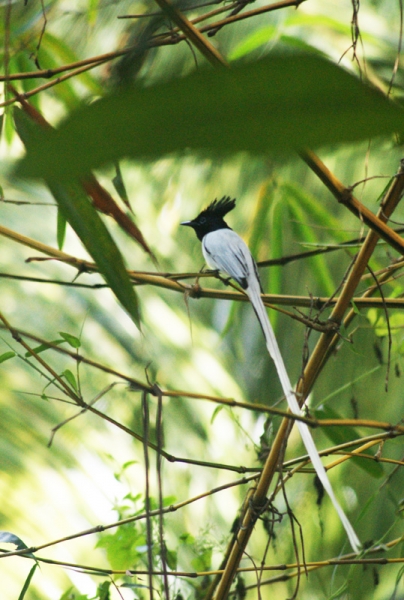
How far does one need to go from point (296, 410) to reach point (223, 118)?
390mm

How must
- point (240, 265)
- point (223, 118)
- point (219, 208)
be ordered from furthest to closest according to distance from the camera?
1. point (219, 208)
2. point (240, 265)
3. point (223, 118)

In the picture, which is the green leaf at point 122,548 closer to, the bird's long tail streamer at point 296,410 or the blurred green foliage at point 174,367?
the blurred green foliage at point 174,367

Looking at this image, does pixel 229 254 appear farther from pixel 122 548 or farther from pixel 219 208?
pixel 122 548

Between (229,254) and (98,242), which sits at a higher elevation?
(229,254)

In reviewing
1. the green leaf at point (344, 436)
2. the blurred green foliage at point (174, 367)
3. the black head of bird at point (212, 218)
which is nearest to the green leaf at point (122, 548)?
the blurred green foliage at point (174, 367)

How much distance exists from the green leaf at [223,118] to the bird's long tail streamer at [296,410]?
0.21 meters

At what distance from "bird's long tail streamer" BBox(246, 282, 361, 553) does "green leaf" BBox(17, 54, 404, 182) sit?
212 mm

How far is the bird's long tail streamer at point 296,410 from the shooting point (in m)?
0.31

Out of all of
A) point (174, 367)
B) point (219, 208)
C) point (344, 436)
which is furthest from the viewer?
point (174, 367)

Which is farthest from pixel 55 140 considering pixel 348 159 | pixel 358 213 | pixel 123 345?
pixel 348 159

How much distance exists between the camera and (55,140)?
11 centimetres

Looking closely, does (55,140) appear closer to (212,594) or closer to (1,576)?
(212,594)

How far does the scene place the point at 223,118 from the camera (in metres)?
0.11

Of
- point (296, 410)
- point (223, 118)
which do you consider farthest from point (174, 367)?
point (223, 118)
